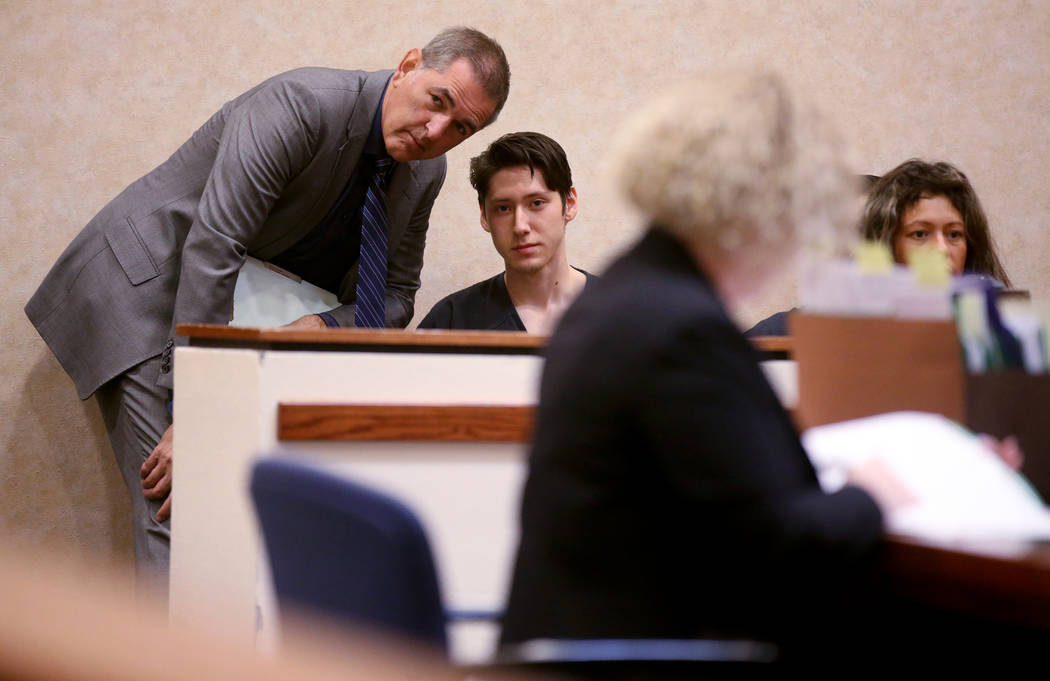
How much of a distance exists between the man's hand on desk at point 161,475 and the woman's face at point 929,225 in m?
1.64

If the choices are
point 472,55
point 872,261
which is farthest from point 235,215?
point 872,261

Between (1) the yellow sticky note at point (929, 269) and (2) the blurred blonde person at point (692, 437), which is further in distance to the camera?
(1) the yellow sticky note at point (929, 269)

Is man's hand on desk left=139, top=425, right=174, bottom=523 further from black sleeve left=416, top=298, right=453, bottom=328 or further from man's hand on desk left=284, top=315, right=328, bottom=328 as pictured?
black sleeve left=416, top=298, right=453, bottom=328

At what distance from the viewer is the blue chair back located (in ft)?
2.91

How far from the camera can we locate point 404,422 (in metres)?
1.79

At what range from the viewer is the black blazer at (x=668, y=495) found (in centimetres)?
97

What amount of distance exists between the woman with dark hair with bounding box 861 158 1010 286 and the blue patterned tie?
110 centimetres

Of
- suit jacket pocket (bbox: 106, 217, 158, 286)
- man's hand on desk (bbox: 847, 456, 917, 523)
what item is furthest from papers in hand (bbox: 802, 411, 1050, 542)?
suit jacket pocket (bbox: 106, 217, 158, 286)

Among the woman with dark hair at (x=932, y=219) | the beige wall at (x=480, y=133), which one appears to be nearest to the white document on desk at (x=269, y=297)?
the beige wall at (x=480, y=133)

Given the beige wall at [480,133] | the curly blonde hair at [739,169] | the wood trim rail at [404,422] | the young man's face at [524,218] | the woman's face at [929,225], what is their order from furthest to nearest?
the beige wall at [480,133]
the young man's face at [524,218]
the woman's face at [929,225]
the wood trim rail at [404,422]
the curly blonde hair at [739,169]

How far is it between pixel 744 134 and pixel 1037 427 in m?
0.48

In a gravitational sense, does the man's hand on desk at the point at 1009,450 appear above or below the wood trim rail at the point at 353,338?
below

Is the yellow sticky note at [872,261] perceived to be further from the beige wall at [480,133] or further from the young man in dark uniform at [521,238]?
the beige wall at [480,133]

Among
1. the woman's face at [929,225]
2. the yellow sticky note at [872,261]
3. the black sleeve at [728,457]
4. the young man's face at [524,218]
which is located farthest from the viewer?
the young man's face at [524,218]
